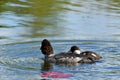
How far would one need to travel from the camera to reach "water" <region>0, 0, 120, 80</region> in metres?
12.8

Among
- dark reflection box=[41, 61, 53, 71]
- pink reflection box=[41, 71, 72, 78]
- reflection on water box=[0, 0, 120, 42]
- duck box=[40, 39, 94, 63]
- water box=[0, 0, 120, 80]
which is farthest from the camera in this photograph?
reflection on water box=[0, 0, 120, 42]

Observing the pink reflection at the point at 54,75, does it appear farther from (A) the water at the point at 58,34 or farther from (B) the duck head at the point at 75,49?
(B) the duck head at the point at 75,49

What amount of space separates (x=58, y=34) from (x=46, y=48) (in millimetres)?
2531

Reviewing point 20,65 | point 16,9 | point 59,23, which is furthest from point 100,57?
point 16,9

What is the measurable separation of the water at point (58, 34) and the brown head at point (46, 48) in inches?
8.3

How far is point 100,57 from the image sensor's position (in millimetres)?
13938

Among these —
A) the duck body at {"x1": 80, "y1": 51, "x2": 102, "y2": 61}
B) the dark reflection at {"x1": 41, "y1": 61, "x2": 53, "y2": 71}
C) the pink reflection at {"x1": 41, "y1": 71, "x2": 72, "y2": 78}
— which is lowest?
the dark reflection at {"x1": 41, "y1": 61, "x2": 53, "y2": 71}

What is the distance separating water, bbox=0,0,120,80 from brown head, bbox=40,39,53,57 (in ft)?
0.69

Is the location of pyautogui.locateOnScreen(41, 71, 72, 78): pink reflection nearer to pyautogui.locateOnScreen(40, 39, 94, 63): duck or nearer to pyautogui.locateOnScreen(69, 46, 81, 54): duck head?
pyautogui.locateOnScreen(40, 39, 94, 63): duck

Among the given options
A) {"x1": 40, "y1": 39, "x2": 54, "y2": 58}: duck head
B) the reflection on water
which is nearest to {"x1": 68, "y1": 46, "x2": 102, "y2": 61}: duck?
{"x1": 40, "y1": 39, "x2": 54, "y2": 58}: duck head

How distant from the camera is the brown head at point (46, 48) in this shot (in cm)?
1410

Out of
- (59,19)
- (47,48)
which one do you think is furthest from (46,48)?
(59,19)

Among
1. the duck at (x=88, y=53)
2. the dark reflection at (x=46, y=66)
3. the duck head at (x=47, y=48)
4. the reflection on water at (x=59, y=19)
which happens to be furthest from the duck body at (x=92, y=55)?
the reflection on water at (x=59, y=19)

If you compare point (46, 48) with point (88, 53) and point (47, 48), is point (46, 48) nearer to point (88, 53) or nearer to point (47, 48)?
point (47, 48)
